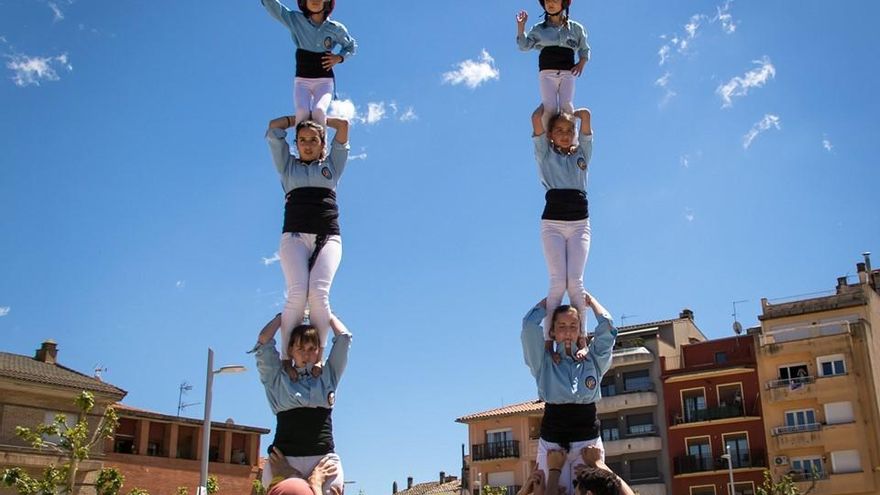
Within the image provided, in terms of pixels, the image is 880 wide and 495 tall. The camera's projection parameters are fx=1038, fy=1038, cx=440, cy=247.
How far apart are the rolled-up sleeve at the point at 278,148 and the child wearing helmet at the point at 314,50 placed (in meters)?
0.31

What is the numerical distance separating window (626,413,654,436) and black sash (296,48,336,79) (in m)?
37.0

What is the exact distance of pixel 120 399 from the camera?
1567 inches

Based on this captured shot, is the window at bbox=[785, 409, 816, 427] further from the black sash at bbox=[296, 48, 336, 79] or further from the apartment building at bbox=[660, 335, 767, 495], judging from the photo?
the black sash at bbox=[296, 48, 336, 79]

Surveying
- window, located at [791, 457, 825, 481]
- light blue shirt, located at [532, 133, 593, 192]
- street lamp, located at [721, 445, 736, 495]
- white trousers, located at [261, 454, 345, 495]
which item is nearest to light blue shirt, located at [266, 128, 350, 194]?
light blue shirt, located at [532, 133, 593, 192]

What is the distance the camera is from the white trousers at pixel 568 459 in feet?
29.0

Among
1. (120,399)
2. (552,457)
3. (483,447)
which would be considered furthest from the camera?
(483,447)

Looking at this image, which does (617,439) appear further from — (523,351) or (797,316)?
(523,351)

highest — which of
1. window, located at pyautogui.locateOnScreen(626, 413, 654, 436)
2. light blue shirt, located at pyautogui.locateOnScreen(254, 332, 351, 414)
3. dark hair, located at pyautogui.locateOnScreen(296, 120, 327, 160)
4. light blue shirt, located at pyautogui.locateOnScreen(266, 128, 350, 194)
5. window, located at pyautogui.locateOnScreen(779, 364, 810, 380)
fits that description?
window, located at pyautogui.locateOnScreen(779, 364, 810, 380)

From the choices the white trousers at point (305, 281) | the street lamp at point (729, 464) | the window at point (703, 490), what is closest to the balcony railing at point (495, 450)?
the window at point (703, 490)

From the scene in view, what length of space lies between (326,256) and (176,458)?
36367 millimetres

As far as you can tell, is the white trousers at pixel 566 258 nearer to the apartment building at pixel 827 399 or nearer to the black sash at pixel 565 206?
the black sash at pixel 565 206

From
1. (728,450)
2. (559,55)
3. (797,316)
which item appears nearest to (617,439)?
(728,450)

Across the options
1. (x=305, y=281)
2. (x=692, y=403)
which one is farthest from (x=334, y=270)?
(x=692, y=403)

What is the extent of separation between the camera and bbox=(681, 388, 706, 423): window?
143 feet
